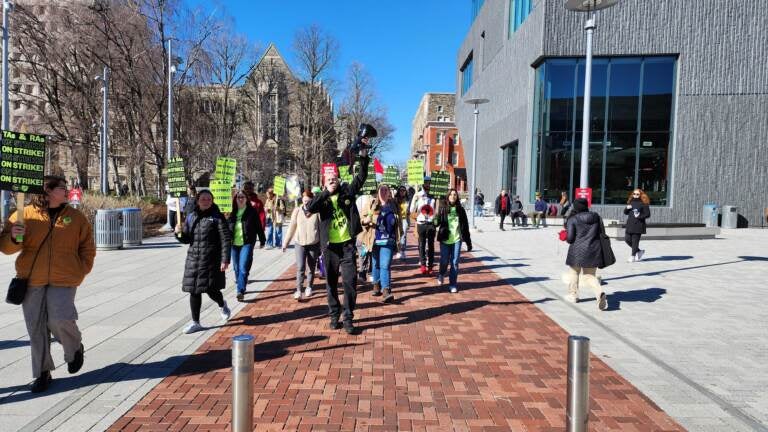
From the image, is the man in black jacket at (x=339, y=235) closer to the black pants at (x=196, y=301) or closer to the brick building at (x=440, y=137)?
the black pants at (x=196, y=301)

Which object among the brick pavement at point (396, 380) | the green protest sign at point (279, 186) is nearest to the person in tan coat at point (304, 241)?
the brick pavement at point (396, 380)

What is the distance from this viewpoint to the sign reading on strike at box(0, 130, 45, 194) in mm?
4211

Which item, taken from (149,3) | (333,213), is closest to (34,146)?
(333,213)

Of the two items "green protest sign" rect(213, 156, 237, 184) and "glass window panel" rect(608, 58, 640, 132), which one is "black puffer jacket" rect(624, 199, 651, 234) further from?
"glass window panel" rect(608, 58, 640, 132)

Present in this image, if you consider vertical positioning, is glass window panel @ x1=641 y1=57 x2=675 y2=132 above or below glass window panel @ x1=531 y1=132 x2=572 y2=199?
above

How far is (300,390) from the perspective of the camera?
395cm

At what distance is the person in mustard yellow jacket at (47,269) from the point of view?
3.80 metres

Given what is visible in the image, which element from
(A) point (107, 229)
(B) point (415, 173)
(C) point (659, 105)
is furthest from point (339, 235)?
(C) point (659, 105)

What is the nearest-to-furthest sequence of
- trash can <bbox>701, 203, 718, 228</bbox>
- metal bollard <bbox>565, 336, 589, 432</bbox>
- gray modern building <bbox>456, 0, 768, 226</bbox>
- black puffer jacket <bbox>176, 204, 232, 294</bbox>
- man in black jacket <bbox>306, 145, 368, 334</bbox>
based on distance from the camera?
metal bollard <bbox>565, 336, 589, 432</bbox> < black puffer jacket <bbox>176, 204, 232, 294</bbox> < man in black jacket <bbox>306, 145, 368, 334</bbox> < trash can <bbox>701, 203, 718, 228</bbox> < gray modern building <bbox>456, 0, 768, 226</bbox>

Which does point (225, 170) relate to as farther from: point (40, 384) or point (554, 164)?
point (554, 164)

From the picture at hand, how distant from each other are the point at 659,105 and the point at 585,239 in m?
21.6

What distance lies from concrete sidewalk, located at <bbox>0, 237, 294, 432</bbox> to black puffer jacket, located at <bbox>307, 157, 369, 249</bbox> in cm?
182

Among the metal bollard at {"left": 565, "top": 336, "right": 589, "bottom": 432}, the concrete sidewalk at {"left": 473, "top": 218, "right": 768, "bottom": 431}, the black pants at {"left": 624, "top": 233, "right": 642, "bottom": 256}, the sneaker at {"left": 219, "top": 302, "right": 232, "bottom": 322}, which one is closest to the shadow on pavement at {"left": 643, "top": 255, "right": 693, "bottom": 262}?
the concrete sidewalk at {"left": 473, "top": 218, "right": 768, "bottom": 431}

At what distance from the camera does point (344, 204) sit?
579 centimetres
